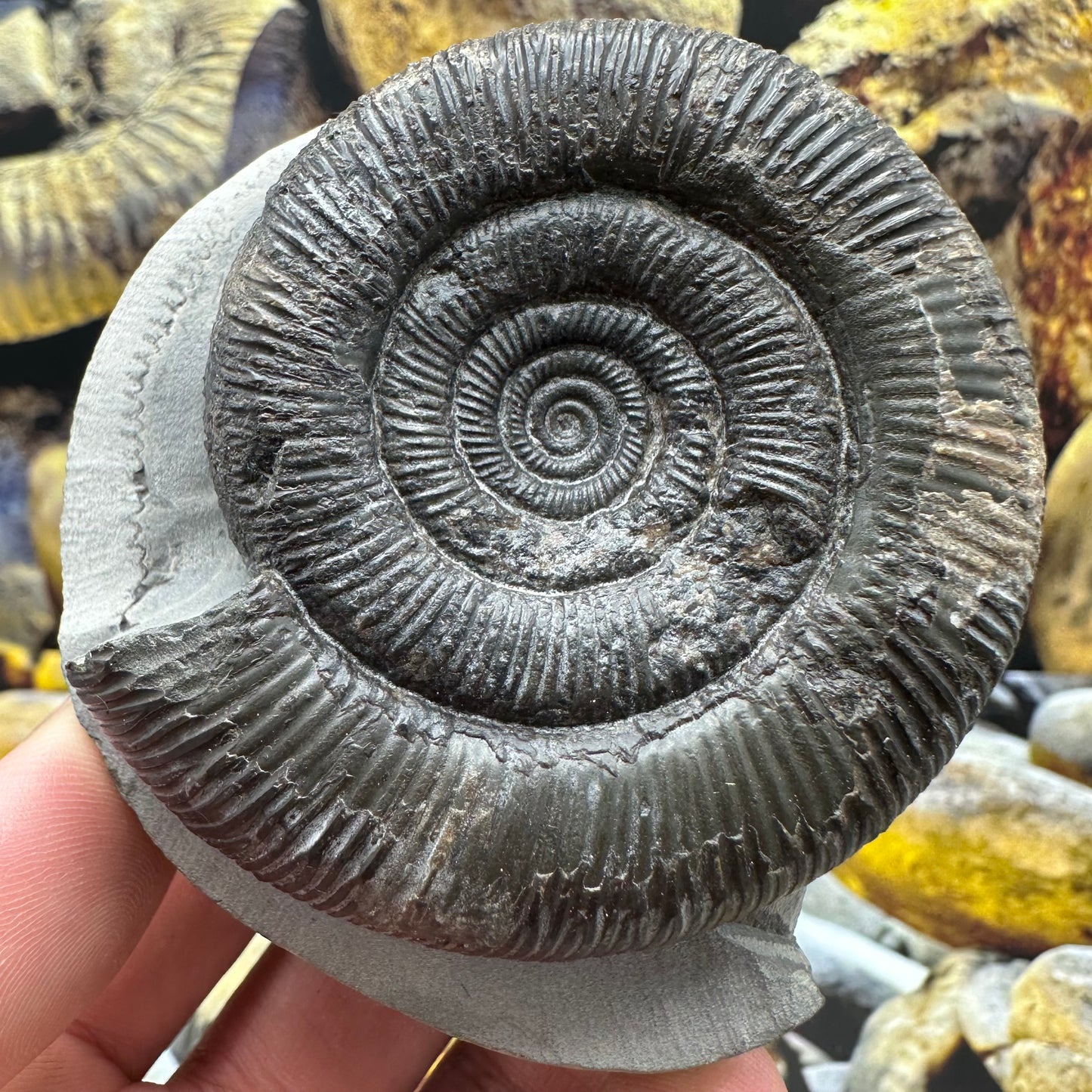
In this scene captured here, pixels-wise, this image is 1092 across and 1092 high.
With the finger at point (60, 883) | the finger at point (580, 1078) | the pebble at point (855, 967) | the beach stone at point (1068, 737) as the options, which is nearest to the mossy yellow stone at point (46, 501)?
the finger at point (60, 883)

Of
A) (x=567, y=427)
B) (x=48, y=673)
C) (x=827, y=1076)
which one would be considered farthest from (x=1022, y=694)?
(x=48, y=673)

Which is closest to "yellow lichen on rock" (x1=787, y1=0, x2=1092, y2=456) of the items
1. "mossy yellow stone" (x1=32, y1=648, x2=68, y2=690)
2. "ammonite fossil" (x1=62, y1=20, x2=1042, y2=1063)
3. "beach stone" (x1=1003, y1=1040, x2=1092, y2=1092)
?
"ammonite fossil" (x1=62, y1=20, x2=1042, y2=1063)

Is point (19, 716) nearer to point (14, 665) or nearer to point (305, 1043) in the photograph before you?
point (14, 665)

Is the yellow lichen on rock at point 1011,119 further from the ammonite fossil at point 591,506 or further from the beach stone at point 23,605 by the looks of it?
the beach stone at point 23,605

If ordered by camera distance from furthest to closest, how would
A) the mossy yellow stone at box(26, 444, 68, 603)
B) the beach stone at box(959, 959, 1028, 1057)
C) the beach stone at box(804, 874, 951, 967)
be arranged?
the mossy yellow stone at box(26, 444, 68, 603) → the beach stone at box(804, 874, 951, 967) → the beach stone at box(959, 959, 1028, 1057)

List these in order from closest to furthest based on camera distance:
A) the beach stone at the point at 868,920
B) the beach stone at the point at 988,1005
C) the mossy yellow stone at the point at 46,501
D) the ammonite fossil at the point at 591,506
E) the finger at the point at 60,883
Answer: 1. the ammonite fossil at the point at 591,506
2. the finger at the point at 60,883
3. the beach stone at the point at 988,1005
4. the beach stone at the point at 868,920
5. the mossy yellow stone at the point at 46,501

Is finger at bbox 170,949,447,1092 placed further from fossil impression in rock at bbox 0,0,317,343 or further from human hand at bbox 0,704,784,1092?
fossil impression in rock at bbox 0,0,317,343

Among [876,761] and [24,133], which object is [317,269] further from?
[24,133]
